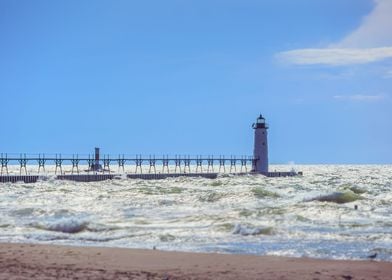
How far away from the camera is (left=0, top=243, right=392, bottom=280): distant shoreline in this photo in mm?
9070

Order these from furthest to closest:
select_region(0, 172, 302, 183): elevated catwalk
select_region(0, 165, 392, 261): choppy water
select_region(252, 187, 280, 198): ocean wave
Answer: select_region(0, 172, 302, 183): elevated catwalk
select_region(252, 187, 280, 198): ocean wave
select_region(0, 165, 392, 261): choppy water

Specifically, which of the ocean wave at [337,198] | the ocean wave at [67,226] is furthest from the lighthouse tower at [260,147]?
the ocean wave at [67,226]

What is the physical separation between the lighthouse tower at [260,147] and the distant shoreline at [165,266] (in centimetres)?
5286

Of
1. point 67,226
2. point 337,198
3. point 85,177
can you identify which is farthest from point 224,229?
Result: point 85,177

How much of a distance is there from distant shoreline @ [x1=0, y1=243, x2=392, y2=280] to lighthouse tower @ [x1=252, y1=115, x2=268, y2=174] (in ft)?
173

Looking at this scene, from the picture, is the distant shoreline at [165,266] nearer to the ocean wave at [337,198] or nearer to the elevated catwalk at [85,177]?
the ocean wave at [337,198]

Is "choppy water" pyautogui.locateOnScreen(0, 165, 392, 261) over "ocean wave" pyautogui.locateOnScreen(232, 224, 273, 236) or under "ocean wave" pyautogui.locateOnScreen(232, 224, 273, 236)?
under

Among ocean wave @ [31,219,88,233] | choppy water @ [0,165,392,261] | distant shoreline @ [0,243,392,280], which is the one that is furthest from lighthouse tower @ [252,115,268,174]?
distant shoreline @ [0,243,392,280]

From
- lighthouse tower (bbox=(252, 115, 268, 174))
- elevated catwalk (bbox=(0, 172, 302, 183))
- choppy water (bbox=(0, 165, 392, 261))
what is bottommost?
elevated catwalk (bbox=(0, 172, 302, 183))

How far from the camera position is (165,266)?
32.8 feet

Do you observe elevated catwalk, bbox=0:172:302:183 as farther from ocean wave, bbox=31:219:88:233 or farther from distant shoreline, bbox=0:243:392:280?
distant shoreline, bbox=0:243:392:280

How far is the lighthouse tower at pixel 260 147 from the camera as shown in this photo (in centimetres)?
6406

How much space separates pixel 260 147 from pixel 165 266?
183 ft

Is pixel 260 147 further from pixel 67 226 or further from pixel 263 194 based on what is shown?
pixel 67 226
